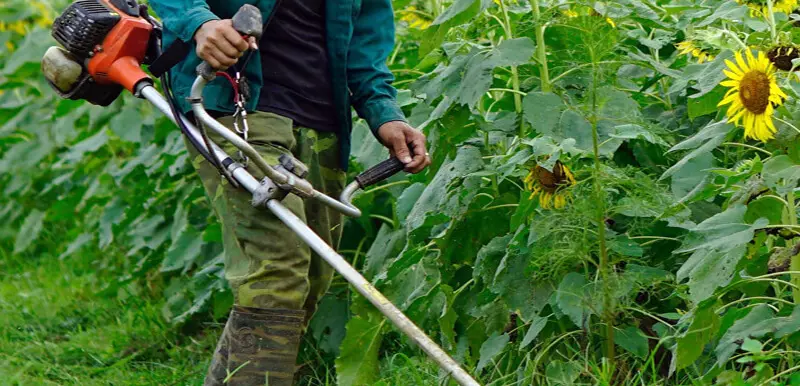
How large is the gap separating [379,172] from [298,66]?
373 millimetres

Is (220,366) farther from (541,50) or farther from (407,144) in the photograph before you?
(541,50)

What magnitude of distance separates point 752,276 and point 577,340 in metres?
0.59

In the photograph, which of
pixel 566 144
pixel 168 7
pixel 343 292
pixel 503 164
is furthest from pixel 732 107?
pixel 343 292

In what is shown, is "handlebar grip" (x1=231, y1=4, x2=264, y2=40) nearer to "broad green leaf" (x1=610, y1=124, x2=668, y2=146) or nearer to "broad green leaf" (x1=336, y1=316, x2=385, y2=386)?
"broad green leaf" (x1=610, y1=124, x2=668, y2=146)

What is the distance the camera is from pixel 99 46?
3.52 metres

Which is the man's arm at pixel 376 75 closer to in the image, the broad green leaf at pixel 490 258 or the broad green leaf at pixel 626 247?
the broad green leaf at pixel 490 258

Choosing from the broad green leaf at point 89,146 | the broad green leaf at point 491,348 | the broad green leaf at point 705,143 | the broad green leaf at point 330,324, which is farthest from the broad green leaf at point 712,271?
the broad green leaf at point 89,146

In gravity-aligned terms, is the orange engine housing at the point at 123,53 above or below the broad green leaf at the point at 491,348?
above

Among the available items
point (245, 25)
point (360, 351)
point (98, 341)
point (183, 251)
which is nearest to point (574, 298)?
point (360, 351)

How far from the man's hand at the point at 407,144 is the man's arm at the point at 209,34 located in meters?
0.63

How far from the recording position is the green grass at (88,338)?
4789 millimetres

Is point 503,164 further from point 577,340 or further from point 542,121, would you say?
point 577,340

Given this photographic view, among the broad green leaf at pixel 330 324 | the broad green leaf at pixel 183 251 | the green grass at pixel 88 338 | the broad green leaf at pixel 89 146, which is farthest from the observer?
the broad green leaf at pixel 89 146

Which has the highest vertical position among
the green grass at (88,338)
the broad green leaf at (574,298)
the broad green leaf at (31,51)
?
the broad green leaf at (574,298)
